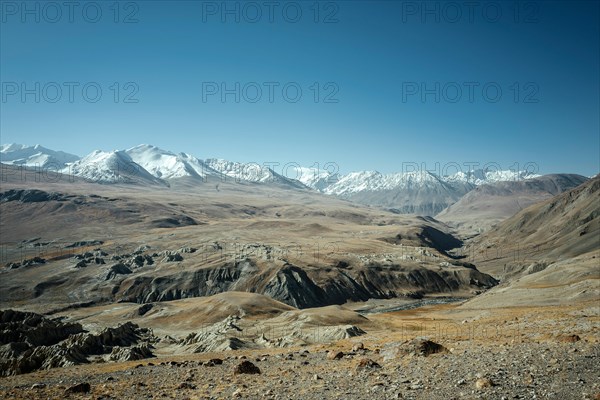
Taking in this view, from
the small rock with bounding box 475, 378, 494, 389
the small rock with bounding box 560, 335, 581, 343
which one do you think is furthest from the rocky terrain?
the small rock with bounding box 560, 335, 581, 343

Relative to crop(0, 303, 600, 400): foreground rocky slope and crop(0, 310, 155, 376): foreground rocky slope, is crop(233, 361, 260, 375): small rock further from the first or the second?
crop(0, 310, 155, 376): foreground rocky slope

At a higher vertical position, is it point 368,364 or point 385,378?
point 385,378

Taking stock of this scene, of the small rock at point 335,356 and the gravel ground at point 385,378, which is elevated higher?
the gravel ground at point 385,378

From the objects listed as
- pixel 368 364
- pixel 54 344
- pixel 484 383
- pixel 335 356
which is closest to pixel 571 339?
pixel 484 383

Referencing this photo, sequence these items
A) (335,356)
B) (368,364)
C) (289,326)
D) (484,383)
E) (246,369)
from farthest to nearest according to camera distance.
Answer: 1. (289,326)
2. (335,356)
3. (246,369)
4. (368,364)
5. (484,383)

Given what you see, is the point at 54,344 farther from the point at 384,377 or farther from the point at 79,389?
the point at 384,377

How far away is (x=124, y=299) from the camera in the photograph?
14112cm

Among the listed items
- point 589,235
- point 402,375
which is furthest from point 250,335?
point 589,235

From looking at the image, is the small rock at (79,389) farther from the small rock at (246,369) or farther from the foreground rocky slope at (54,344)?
the foreground rocky slope at (54,344)

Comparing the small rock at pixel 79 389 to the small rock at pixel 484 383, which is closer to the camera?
the small rock at pixel 484 383

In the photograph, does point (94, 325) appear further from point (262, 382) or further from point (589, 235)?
point (589, 235)

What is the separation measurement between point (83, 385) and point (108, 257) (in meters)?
173

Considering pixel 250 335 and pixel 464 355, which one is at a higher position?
pixel 464 355

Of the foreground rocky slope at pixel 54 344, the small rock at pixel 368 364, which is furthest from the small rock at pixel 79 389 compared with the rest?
the foreground rocky slope at pixel 54 344
